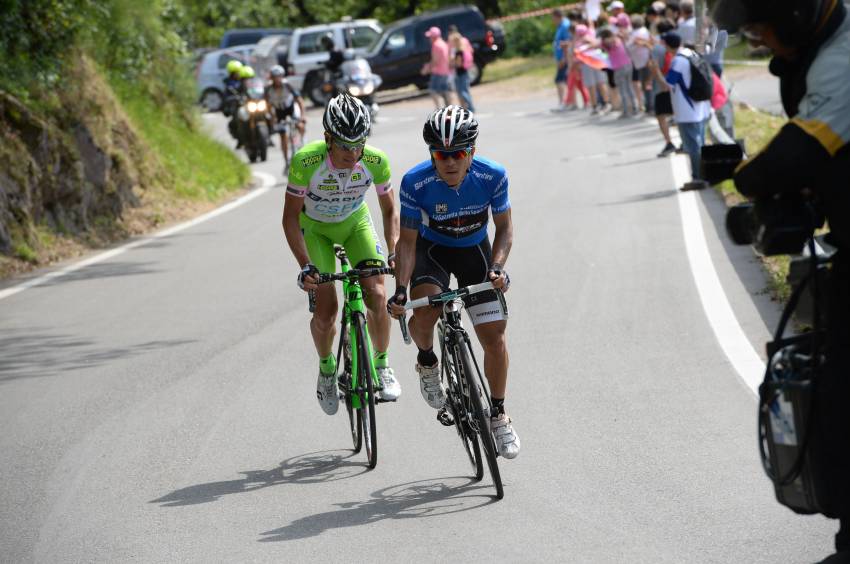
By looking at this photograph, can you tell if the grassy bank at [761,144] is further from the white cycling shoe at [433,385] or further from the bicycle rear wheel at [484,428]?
the bicycle rear wheel at [484,428]

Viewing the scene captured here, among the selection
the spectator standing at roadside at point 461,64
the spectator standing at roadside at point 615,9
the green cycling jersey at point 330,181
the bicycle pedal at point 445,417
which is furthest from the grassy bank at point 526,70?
the bicycle pedal at point 445,417

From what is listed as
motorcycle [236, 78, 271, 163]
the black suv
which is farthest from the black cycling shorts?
the black suv

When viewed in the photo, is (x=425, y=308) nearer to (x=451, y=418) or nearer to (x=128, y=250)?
(x=451, y=418)

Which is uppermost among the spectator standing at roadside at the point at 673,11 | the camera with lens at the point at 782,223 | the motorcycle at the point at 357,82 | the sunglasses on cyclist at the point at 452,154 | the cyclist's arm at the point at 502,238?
the camera with lens at the point at 782,223

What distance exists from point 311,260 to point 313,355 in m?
2.04

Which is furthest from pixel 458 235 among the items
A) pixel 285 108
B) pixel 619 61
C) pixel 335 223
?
pixel 619 61

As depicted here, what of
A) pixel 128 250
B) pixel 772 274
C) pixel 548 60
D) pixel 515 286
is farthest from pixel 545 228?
pixel 548 60

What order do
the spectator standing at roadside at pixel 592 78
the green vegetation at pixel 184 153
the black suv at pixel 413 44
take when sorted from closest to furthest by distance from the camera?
the green vegetation at pixel 184 153
the spectator standing at roadside at pixel 592 78
the black suv at pixel 413 44

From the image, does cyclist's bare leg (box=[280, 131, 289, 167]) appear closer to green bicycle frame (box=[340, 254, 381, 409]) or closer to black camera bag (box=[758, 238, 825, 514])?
green bicycle frame (box=[340, 254, 381, 409])

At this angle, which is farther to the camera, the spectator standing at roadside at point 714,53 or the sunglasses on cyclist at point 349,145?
the spectator standing at roadside at point 714,53

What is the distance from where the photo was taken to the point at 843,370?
12.5 ft

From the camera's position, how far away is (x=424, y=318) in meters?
7.12

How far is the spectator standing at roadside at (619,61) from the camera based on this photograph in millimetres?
24858

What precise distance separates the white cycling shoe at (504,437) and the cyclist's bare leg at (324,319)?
4.92 ft
